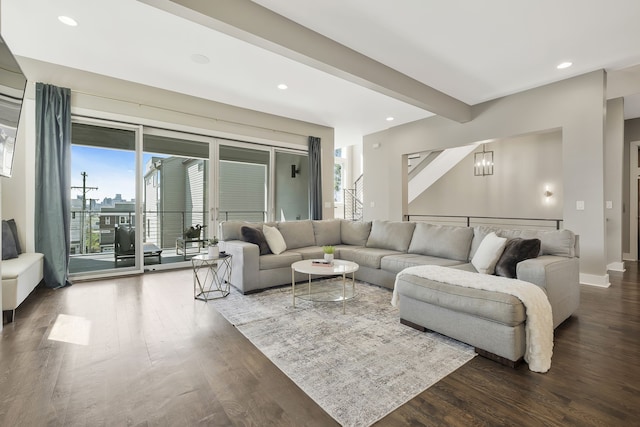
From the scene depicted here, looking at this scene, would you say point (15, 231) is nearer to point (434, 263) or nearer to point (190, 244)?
point (190, 244)

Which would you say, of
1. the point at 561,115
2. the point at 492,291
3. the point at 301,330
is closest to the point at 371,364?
the point at 301,330

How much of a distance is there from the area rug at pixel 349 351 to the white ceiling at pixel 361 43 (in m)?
2.85

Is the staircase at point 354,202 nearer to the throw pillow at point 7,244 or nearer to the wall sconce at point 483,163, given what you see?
the wall sconce at point 483,163

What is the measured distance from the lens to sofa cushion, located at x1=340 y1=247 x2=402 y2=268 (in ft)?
12.5

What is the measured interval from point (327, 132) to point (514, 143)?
4.23 metres

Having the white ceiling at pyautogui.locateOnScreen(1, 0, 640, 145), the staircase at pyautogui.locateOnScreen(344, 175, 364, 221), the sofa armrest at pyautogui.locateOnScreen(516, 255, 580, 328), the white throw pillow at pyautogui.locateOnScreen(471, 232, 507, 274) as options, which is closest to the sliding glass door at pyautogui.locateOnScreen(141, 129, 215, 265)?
the white ceiling at pyautogui.locateOnScreen(1, 0, 640, 145)

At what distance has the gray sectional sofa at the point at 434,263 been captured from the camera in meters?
1.99

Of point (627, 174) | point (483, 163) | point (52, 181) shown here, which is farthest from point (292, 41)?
point (627, 174)

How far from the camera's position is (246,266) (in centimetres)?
348

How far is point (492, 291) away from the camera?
6.61 feet

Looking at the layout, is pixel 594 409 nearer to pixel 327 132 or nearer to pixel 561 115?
pixel 561 115

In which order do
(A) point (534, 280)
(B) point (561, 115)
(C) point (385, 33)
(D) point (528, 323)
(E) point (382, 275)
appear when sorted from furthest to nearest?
(B) point (561, 115), (E) point (382, 275), (C) point (385, 33), (A) point (534, 280), (D) point (528, 323)

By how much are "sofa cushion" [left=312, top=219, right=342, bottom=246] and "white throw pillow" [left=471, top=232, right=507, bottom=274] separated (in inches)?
90.9

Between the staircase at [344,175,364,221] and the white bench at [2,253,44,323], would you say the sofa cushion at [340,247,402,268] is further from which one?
the staircase at [344,175,364,221]
